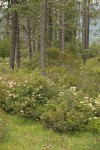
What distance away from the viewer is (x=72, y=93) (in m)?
9.46

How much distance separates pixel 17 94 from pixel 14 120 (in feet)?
2.79

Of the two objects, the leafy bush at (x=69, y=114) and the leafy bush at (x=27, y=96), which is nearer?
the leafy bush at (x=69, y=114)

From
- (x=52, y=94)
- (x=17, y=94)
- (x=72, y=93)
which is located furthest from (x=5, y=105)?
(x=72, y=93)

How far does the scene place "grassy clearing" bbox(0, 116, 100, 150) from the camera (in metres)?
7.27

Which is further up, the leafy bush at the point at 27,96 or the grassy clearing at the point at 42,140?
the leafy bush at the point at 27,96

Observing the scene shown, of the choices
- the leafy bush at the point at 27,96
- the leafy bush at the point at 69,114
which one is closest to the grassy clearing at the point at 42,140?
the leafy bush at the point at 69,114

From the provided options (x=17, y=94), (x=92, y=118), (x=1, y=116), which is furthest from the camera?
(x=17, y=94)

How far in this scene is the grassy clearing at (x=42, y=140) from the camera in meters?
7.27

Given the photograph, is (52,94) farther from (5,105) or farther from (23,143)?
(23,143)

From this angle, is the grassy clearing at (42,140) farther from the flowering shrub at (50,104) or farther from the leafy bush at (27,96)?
the leafy bush at (27,96)

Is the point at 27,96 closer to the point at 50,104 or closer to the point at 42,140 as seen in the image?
the point at 50,104

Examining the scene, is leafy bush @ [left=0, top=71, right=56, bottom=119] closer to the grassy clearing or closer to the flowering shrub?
the flowering shrub

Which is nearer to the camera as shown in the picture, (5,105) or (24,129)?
(24,129)

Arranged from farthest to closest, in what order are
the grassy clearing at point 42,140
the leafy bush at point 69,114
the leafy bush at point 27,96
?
the leafy bush at point 27,96
the leafy bush at point 69,114
the grassy clearing at point 42,140
